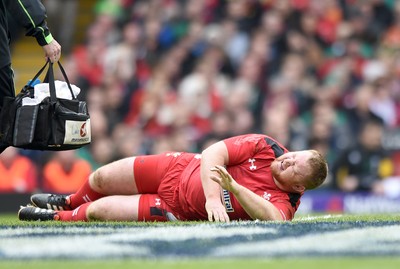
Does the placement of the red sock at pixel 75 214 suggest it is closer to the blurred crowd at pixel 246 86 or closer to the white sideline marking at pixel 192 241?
the white sideline marking at pixel 192 241

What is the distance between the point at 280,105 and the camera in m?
12.7

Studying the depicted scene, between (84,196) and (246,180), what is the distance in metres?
1.39

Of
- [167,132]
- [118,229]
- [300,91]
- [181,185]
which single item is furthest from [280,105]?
[118,229]

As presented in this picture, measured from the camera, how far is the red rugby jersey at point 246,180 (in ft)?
22.7

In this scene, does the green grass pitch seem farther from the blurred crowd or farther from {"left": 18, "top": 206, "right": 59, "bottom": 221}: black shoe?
the blurred crowd

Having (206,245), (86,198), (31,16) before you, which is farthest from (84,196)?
(206,245)

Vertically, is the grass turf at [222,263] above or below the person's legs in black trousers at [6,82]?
below

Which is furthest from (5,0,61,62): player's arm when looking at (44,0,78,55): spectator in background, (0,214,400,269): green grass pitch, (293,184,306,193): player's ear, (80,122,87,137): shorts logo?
(44,0,78,55): spectator in background

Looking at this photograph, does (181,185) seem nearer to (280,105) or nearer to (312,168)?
(312,168)

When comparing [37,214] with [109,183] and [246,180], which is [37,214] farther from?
[246,180]

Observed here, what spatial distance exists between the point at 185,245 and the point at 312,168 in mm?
1861

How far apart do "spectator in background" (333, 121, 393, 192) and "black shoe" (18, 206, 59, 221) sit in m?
5.58

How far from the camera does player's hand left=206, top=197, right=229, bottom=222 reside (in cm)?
659

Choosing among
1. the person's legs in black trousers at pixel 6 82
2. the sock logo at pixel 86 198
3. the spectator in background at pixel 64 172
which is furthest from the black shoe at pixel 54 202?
the spectator in background at pixel 64 172
